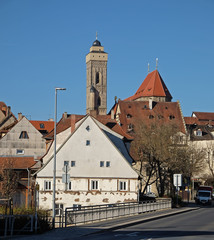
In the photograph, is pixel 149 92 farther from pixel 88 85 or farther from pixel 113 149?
pixel 113 149

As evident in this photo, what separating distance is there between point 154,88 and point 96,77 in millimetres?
46822

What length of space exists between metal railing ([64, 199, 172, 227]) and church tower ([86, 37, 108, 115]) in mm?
138393

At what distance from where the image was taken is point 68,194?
53.7 m

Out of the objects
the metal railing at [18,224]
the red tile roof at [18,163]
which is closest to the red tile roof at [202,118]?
the red tile roof at [18,163]

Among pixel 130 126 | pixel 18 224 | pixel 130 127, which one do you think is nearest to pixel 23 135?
pixel 130 127

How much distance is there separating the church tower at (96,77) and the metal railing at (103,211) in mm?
138393

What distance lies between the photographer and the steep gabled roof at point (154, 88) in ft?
482

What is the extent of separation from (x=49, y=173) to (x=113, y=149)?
296 inches

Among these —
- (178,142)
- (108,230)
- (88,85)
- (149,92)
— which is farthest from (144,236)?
(88,85)

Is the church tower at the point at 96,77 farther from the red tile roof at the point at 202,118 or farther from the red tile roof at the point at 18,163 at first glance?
the red tile roof at the point at 18,163

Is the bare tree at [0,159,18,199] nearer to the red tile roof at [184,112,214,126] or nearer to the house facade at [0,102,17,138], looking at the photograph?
the house facade at [0,102,17,138]

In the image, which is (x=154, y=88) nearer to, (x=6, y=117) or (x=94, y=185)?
(x=6, y=117)

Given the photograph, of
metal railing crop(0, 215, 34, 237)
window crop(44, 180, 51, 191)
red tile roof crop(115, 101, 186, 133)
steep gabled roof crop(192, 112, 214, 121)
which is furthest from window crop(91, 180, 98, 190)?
steep gabled roof crop(192, 112, 214, 121)

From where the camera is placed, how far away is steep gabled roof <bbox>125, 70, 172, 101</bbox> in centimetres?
14688
